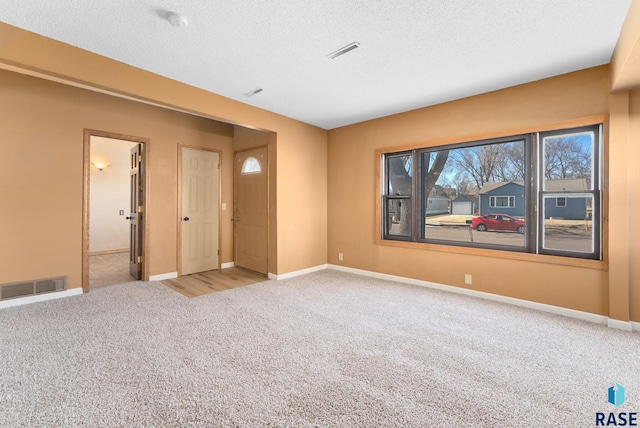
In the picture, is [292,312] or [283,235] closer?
[292,312]

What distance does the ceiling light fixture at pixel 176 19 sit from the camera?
87.4 inches

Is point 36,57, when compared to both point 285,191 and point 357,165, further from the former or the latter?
point 357,165

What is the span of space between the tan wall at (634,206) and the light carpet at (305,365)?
416mm

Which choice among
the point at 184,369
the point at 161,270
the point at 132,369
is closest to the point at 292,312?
the point at 184,369

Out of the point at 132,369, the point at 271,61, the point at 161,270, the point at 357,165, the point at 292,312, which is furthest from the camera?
the point at 357,165

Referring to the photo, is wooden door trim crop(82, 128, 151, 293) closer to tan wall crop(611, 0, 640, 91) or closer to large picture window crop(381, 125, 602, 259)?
large picture window crop(381, 125, 602, 259)

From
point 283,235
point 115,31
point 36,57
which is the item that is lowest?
point 283,235

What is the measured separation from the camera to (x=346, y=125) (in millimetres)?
5270

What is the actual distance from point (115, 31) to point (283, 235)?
329 cm

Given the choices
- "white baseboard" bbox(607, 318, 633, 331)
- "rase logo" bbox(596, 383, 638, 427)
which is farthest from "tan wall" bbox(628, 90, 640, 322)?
"rase logo" bbox(596, 383, 638, 427)

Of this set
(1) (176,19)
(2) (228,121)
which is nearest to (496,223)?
(2) (228,121)

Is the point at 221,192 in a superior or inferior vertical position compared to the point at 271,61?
inferior

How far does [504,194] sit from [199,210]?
4945 mm

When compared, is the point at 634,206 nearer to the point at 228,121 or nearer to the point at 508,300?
the point at 508,300
